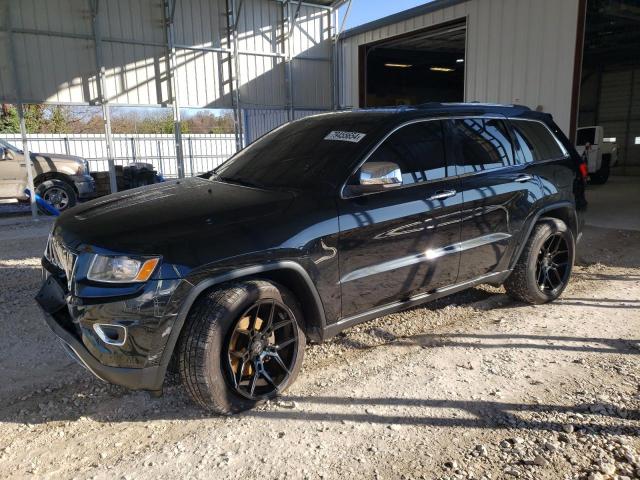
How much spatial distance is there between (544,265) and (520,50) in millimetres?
6901

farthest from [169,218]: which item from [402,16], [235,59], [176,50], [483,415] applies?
[402,16]

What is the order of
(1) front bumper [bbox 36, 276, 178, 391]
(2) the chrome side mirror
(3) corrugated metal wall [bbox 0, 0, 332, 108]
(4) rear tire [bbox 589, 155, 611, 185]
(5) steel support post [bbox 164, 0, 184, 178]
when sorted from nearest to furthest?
(1) front bumper [bbox 36, 276, 178, 391], (2) the chrome side mirror, (3) corrugated metal wall [bbox 0, 0, 332, 108], (5) steel support post [bbox 164, 0, 184, 178], (4) rear tire [bbox 589, 155, 611, 185]

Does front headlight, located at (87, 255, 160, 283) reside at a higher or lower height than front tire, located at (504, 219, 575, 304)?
higher

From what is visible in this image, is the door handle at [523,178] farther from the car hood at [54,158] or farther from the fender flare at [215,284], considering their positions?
the car hood at [54,158]

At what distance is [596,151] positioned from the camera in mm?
16891

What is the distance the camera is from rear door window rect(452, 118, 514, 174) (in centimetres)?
397

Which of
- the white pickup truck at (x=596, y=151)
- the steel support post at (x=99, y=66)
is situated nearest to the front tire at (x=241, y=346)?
the steel support post at (x=99, y=66)

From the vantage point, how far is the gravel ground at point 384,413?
2.48 metres

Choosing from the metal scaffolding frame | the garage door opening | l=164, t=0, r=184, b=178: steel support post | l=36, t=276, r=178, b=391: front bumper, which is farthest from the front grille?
the garage door opening

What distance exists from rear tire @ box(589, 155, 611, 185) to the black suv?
15776 mm

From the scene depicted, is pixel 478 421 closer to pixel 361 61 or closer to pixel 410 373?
pixel 410 373

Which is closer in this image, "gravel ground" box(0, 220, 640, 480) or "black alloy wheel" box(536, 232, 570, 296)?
"gravel ground" box(0, 220, 640, 480)

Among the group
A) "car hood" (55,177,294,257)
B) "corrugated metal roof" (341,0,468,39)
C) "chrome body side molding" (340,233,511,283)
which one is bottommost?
"chrome body side molding" (340,233,511,283)

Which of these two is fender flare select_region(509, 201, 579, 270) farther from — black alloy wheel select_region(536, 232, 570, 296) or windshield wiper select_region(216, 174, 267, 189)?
windshield wiper select_region(216, 174, 267, 189)
